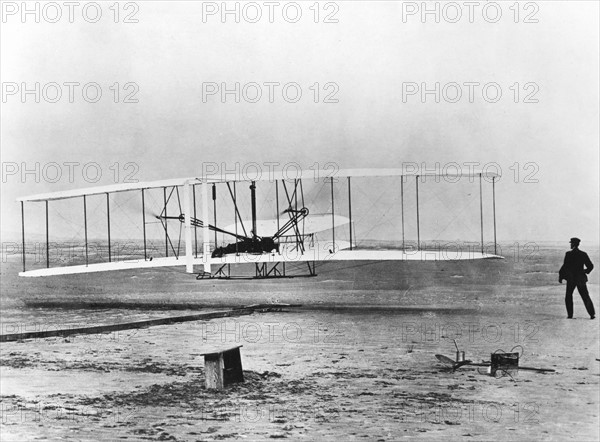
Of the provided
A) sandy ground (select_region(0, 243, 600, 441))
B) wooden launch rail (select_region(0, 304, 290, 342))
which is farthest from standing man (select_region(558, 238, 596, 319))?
wooden launch rail (select_region(0, 304, 290, 342))

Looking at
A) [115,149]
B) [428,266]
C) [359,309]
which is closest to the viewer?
[115,149]

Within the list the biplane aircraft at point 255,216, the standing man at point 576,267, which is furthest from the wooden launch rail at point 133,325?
the standing man at point 576,267

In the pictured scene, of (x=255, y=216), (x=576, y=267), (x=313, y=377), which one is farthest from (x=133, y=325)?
(x=576, y=267)

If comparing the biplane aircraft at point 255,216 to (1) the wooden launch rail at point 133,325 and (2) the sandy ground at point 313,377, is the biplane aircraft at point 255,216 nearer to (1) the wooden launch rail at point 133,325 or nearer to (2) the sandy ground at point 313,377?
(1) the wooden launch rail at point 133,325

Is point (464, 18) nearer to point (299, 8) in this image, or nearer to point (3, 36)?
point (299, 8)

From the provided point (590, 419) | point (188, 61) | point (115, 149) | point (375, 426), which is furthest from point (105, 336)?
point (590, 419)
